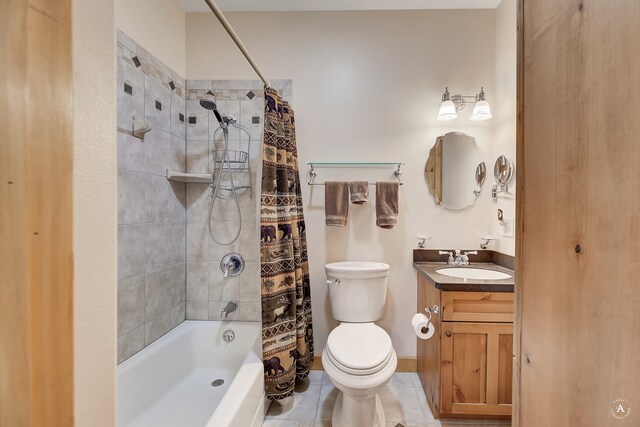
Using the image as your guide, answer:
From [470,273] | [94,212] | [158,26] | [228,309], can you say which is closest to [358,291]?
[470,273]

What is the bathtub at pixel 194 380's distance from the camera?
4.43 ft

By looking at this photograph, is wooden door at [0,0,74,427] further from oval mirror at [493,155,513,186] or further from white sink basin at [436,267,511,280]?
oval mirror at [493,155,513,186]

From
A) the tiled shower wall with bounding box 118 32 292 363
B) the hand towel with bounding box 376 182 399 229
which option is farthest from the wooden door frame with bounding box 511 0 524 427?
the tiled shower wall with bounding box 118 32 292 363

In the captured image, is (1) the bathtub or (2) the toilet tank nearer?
(1) the bathtub

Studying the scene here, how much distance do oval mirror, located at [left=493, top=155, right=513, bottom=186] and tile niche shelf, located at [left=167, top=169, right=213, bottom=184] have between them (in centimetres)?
204

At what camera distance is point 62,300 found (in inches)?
A: 14.5

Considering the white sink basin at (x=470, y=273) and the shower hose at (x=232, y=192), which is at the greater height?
the shower hose at (x=232, y=192)

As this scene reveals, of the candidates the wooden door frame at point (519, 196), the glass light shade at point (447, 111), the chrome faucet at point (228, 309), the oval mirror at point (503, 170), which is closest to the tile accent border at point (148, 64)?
the chrome faucet at point (228, 309)

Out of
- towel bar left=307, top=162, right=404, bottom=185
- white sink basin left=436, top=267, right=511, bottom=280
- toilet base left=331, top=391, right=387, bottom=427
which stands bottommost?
toilet base left=331, top=391, right=387, bottom=427

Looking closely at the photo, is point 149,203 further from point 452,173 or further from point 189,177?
point 452,173

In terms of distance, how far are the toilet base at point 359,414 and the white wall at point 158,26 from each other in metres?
2.34

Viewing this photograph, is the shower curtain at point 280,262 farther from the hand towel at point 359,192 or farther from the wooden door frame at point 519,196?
the wooden door frame at point 519,196

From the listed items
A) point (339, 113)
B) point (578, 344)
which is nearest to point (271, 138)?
point (339, 113)

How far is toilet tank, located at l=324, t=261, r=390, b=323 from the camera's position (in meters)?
1.85
